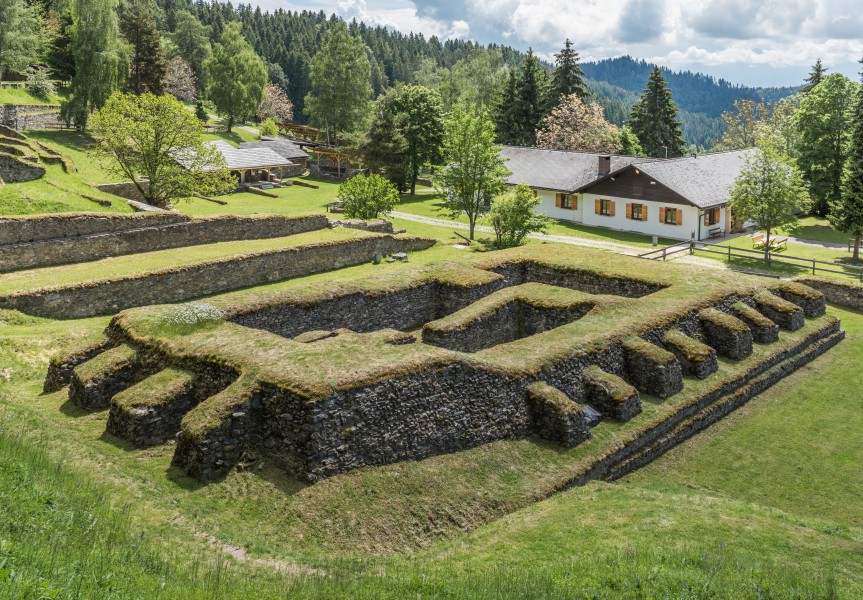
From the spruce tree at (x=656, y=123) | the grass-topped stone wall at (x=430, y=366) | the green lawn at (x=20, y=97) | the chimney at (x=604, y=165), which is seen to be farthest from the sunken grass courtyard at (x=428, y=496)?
the spruce tree at (x=656, y=123)

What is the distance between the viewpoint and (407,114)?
70.9 meters

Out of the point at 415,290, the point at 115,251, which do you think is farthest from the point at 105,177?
the point at 415,290

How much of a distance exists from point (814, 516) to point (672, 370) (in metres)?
6.14

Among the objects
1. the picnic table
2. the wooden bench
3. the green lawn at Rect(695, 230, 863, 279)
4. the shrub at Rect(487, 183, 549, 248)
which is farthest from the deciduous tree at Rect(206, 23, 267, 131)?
the wooden bench

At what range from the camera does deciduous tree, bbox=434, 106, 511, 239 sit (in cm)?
5012

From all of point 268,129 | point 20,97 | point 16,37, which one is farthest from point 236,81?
point 16,37

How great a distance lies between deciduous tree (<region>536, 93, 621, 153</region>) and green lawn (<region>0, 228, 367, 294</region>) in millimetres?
44716

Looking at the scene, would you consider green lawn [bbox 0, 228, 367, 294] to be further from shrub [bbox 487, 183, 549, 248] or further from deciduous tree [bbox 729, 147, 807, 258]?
deciduous tree [bbox 729, 147, 807, 258]

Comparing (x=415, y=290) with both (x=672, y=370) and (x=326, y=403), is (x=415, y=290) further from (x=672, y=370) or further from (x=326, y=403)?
(x=326, y=403)

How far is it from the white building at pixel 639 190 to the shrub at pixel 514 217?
1337cm

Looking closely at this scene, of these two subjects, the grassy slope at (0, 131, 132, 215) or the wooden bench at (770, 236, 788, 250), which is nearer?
the grassy slope at (0, 131, 132, 215)

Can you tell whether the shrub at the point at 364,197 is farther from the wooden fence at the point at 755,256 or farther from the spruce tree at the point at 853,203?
the spruce tree at the point at 853,203

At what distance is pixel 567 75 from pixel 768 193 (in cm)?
4142

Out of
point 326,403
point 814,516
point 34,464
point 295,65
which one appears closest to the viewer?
point 34,464
